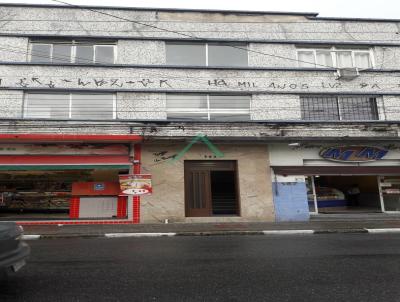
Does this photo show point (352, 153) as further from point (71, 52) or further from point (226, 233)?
point (71, 52)

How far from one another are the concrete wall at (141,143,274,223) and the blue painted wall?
334 millimetres

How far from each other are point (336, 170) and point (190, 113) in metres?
7.35

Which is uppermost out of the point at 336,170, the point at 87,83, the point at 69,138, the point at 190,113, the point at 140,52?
the point at 140,52

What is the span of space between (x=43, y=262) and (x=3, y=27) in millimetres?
12944

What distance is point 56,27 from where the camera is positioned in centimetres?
1502

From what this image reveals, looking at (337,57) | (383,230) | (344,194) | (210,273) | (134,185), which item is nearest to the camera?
(210,273)

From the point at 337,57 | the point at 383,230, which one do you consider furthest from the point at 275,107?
the point at 383,230

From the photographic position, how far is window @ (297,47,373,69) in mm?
16125

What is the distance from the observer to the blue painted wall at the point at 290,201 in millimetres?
14266

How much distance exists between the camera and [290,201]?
1443 centimetres

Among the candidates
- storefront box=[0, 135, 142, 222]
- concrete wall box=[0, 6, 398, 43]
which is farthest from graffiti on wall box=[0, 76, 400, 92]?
storefront box=[0, 135, 142, 222]

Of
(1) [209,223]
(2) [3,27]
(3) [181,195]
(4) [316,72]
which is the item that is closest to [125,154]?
(3) [181,195]

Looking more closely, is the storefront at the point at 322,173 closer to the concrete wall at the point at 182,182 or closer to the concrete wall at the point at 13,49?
the concrete wall at the point at 182,182

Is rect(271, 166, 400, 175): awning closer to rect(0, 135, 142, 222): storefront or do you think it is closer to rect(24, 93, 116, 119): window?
rect(0, 135, 142, 222): storefront
